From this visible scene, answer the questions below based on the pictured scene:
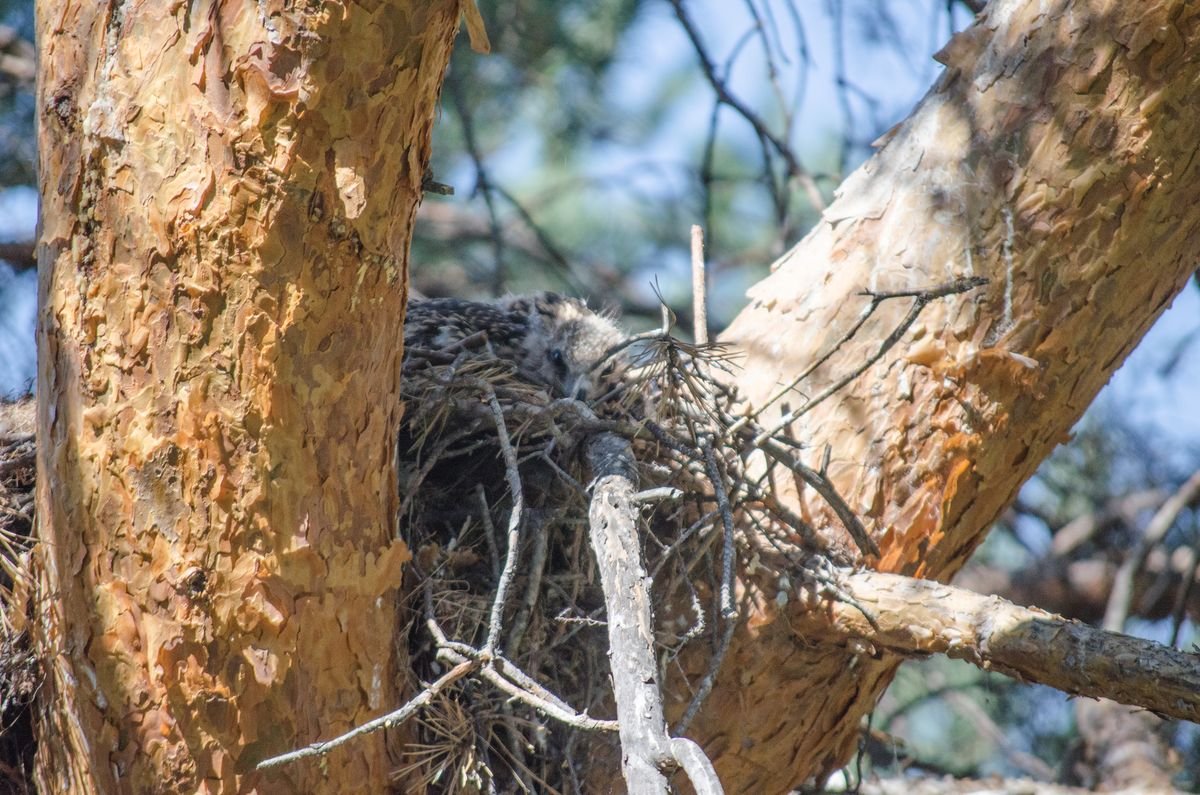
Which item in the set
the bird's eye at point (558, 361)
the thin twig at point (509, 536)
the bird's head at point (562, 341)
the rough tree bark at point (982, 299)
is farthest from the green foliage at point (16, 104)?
the rough tree bark at point (982, 299)

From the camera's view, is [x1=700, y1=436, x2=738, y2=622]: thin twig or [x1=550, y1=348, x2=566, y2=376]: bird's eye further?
[x1=550, y1=348, x2=566, y2=376]: bird's eye

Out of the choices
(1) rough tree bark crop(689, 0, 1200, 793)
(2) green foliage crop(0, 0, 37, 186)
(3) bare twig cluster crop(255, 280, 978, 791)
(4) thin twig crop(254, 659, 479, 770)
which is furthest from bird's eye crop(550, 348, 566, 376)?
(2) green foliage crop(0, 0, 37, 186)

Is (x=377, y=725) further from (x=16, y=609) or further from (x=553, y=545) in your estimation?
(x=553, y=545)

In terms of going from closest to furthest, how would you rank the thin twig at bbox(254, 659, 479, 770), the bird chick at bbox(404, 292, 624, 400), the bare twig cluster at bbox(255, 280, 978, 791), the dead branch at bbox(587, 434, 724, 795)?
the dead branch at bbox(587, 434, 724, 795), the thin twig at bbox(254, 659, 479, 770), the bare twig cluster at bbox(255, 280, 978, 791), the bird chick at bbox(404, 292, 624, 400)

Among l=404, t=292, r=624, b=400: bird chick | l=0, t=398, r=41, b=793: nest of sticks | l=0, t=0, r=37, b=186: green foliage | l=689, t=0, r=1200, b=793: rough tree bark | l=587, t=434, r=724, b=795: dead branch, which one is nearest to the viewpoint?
l=587, t=434, r=724, b=795: dead branch

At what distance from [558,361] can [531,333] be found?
177mm

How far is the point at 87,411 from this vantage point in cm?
169

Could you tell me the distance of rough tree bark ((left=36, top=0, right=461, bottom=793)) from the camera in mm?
1635

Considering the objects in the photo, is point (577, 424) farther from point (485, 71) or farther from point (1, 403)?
point (485, 71)

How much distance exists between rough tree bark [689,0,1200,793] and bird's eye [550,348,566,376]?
0.76 meters

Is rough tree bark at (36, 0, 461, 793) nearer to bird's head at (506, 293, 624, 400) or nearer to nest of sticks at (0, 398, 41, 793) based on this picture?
nest of sticks at (0, 398, 41, 793)

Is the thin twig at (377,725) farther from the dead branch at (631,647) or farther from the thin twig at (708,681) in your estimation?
the thin twig at (708,681)

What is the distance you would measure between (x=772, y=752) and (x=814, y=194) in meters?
1.68

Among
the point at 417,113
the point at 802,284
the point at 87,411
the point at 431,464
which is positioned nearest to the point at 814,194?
the point at 802,284
